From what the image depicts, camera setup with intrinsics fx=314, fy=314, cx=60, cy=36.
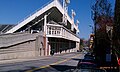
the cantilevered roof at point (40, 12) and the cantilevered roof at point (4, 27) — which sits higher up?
the cantilevered roof at point (40, 12)

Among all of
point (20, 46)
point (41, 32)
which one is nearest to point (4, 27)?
point (41, 32)

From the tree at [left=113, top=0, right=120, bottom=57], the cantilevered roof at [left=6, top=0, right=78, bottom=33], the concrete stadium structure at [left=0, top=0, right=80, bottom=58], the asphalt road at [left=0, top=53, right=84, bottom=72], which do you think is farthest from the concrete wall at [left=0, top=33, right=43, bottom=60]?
the tree at [left=113, top=0, right=120, bottom=57]

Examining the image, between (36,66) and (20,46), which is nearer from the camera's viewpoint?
(36,66)

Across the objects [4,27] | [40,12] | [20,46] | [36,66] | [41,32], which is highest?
[40,12]

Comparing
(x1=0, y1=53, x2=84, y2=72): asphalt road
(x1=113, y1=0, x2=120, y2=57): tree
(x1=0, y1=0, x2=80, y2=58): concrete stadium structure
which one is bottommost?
(x1=0, y1=53, x2=84, y2=72): asphalt road

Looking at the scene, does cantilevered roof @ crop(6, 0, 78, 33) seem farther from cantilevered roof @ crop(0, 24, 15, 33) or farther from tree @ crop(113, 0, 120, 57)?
tree @ crop(113, 0, 120, 57)

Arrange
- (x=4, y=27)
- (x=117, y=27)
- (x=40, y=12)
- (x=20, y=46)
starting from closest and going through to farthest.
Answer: (x=117, y=27) → (x=20, y=46) → (x=40, y=12) → (x=4, y=27)

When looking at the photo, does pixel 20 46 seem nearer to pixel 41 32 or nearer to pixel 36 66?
pixel 41 32

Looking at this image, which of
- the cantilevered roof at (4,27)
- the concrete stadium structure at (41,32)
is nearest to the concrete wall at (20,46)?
the concrete stadium structure at (41,32)

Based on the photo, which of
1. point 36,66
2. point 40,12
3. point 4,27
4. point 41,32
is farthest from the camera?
point 4,27

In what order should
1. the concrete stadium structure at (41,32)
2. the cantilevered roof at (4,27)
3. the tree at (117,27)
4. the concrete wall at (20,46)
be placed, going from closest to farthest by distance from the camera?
the tree at (117,27) < the concrete wall at (20,46) < the concrete stadium structure at (41,32) < the cantilevered roof at (4,27)

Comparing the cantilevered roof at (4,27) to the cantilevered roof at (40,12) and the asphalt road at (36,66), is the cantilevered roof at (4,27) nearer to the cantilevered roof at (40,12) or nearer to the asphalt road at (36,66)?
the cantilevered roof at (40,12)

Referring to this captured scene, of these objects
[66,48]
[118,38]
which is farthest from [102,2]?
[66,48]

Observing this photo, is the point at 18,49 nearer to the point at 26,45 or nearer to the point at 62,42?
the point at 26,45
